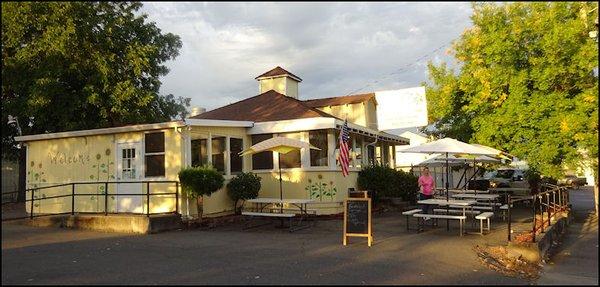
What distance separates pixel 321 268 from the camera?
8062mm

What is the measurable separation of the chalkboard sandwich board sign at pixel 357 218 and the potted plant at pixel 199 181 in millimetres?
4401

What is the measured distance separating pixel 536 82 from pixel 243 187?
33.0 feet

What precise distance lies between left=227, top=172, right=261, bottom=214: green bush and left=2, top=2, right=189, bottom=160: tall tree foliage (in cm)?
1006

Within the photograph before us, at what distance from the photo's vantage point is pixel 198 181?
13.4 m

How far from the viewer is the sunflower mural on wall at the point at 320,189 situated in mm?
16188

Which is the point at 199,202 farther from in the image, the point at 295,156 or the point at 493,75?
the point at 493,75

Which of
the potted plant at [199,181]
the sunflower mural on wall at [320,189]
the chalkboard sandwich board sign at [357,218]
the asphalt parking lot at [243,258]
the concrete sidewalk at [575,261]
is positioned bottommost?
the concrete sidewalk at [575,261]

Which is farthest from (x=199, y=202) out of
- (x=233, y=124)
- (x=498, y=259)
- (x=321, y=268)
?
(x=498, y=259)

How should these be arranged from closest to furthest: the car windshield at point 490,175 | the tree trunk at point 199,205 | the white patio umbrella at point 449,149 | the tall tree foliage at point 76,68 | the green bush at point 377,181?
the white patio umbrella at point 449,149 → the tree trunk at point 199,205 → the green bush at point 377,181 → the tall tree foliage at point 76,68 → the car windshield at point 490,175

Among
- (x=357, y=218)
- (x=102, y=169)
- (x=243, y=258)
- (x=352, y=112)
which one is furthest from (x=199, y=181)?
(x=352, y=112)

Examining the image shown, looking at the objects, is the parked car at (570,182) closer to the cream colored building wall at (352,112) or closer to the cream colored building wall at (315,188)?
the cream colored building wall at (315,188)

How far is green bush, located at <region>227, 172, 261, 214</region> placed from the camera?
1523cm

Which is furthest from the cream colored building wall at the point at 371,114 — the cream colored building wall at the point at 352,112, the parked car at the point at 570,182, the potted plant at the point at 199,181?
the potted plant at the point at 199,181

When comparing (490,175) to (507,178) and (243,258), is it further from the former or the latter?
(243,258)
